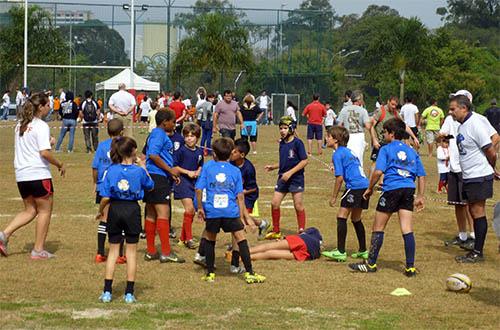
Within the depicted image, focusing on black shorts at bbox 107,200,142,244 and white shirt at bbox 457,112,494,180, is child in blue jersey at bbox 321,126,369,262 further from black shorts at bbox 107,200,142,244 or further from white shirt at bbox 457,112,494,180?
black shorts at bbox 107,200,142,244

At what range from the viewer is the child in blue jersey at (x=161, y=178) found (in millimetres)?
11086

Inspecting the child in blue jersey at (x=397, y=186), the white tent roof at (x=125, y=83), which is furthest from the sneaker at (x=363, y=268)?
the white tent roof at (x=125, y=83)

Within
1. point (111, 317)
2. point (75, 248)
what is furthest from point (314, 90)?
point (111, 317)

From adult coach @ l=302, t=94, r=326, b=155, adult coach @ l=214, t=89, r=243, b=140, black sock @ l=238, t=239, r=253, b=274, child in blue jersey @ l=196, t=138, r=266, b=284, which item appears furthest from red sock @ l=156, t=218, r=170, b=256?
adult coach @ l=302, t=94, r=326, b=155

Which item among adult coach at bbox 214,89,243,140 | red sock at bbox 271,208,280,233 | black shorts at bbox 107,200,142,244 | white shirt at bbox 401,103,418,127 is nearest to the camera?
black shorts at bbox 107,200,142,244

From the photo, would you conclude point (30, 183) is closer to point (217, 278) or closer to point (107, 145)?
point (107, 145)

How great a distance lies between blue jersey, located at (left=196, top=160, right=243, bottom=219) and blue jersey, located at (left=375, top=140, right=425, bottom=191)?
1709 mm

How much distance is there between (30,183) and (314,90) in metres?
48.9

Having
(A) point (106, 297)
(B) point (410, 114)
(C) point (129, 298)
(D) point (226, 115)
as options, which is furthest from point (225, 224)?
(B) point (410, 114)

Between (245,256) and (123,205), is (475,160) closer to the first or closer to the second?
(245,256)

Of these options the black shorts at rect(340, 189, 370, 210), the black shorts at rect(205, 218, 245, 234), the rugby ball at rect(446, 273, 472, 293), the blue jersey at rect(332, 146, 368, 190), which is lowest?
the rugby ball at rect(446, 273, 472, 293)

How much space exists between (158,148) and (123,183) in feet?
6.76

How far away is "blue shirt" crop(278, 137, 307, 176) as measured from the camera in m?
12.6

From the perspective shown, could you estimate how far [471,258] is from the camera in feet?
37.5
